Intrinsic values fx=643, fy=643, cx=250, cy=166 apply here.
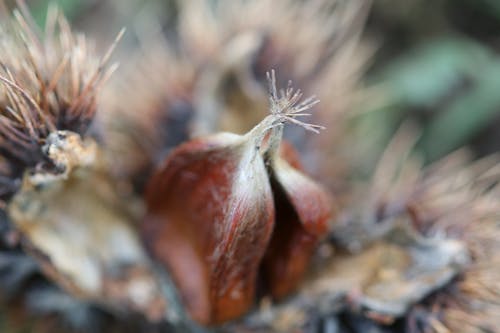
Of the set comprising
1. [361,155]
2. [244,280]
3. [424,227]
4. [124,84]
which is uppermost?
[124,84]

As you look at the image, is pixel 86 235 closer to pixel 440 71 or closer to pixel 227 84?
pixel 227 84

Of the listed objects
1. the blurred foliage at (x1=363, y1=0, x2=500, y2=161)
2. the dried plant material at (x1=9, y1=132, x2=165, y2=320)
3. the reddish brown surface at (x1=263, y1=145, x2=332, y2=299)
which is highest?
the blurred foliage at (x1=363, y1=0, x2=500, y2=161)

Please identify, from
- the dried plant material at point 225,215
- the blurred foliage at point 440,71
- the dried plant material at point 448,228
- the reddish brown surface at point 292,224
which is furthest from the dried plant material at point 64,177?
the blurred foliage at point 440,71

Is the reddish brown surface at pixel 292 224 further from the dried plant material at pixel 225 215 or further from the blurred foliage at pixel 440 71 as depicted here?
the blurred foliage at pixel 440 71

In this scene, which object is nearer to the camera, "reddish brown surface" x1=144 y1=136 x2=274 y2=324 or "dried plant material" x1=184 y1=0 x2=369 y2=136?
"reddish brown surface" x1=144 y1=136 x2=274 y2=324

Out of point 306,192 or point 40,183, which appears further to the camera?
point 40,183

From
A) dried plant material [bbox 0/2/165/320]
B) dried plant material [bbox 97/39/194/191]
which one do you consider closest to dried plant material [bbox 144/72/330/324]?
dried plant material [bbox 0/2/165/320]

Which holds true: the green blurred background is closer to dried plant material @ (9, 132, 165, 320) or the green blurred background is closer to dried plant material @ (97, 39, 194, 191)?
dried plant material @ (97, 39, 194, 191)

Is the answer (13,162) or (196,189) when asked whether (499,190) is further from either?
(13,162)

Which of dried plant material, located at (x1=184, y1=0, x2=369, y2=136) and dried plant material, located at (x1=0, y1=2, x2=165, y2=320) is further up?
dried plant material, located at (x1=184, y1=0, x2=369, y2=136)

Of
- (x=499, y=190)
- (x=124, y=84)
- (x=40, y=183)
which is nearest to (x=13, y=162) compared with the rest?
(x=40, y=183)
